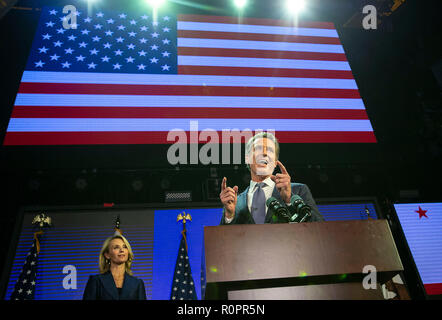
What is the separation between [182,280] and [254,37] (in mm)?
3207

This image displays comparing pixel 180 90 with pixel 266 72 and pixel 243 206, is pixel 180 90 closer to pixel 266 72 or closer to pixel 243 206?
pixel 266 72

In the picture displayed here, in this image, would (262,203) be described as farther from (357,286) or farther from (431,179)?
(431,179)

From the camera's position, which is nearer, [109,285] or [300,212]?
[300,212]

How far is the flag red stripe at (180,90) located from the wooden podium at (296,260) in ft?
8.42

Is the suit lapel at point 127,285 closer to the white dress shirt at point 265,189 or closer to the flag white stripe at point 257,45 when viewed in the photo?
the white dress shirt at point 265,189

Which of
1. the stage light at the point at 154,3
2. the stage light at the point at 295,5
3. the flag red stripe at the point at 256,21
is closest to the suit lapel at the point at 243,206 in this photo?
the flag red stripe at the point at 256,21

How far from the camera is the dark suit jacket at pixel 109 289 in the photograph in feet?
7.16

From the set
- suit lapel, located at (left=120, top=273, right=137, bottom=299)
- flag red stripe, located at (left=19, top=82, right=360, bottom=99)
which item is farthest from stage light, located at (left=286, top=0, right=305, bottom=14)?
suit lapel, located at (left=120, top=273, right=137, bottom=299)

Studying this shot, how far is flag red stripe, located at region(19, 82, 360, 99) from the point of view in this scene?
329 centimetres

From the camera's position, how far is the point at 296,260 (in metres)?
1.13

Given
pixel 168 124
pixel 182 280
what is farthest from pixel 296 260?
pixel 168 124

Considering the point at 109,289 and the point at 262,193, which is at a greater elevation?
the point at 262,193

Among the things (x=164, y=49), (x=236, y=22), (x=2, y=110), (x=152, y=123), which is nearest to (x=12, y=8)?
(x=2, y=110)

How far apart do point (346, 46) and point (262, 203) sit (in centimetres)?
346
